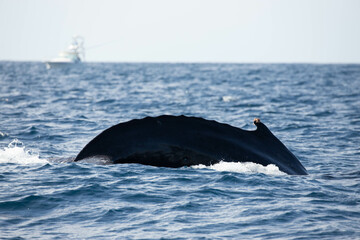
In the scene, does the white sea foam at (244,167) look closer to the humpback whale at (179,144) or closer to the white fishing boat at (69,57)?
the humpback whale at (179,144)

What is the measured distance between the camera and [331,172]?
10828 millimetres

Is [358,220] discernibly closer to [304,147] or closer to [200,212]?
[200,212]

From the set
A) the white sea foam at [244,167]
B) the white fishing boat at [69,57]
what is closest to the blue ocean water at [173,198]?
the white sea foam at [244,167]

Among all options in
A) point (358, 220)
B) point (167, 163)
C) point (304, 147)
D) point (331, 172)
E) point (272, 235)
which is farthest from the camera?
point (304, 147)

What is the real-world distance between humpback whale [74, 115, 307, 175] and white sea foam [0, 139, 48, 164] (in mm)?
4095

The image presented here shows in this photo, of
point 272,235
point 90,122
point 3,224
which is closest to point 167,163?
point 272,235

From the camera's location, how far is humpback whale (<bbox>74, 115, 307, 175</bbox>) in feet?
24.8

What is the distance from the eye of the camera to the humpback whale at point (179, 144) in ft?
24.8

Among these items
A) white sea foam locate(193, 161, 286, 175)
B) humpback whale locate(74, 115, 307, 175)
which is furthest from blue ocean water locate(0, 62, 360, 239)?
humpback whale locate(74, 115, 307, 175)

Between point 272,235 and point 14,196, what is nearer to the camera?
point 272,235

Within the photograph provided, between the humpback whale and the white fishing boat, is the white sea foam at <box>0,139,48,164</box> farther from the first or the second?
the white fishing boat

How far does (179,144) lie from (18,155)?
5.87 meters

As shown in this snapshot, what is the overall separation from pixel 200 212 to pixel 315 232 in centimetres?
177

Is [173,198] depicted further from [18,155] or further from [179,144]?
[18,155]
